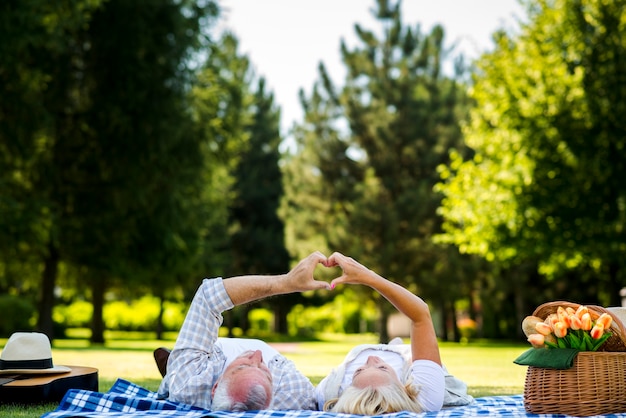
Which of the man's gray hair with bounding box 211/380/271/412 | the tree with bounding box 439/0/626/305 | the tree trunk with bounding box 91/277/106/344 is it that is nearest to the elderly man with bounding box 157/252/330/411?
the man's gray hair with bounding box 211/380/271/412

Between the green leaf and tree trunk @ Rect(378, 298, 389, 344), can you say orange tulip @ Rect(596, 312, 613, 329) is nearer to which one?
the green leaf

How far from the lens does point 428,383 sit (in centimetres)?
488

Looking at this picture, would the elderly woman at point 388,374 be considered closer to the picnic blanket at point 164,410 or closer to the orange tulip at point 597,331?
the picnic blanket at point 164,410

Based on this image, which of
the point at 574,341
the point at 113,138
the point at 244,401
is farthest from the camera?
the point at 113,138

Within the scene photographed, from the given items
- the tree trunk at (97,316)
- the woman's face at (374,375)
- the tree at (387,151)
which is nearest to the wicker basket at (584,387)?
the woman's face at (374,375)

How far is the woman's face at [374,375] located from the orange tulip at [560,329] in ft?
3.57

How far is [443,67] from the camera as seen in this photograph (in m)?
29.7

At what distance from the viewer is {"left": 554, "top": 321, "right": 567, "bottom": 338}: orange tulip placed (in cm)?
494

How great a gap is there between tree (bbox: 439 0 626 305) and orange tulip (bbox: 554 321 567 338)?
12864 millimetres

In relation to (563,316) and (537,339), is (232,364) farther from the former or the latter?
(563,316)

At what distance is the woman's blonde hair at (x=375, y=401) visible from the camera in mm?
4473

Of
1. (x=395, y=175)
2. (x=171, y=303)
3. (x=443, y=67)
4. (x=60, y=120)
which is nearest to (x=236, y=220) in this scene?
(x=171, y=303)

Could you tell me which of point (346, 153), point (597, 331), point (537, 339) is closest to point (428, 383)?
point (537, 339)

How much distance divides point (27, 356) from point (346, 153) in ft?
78.5
